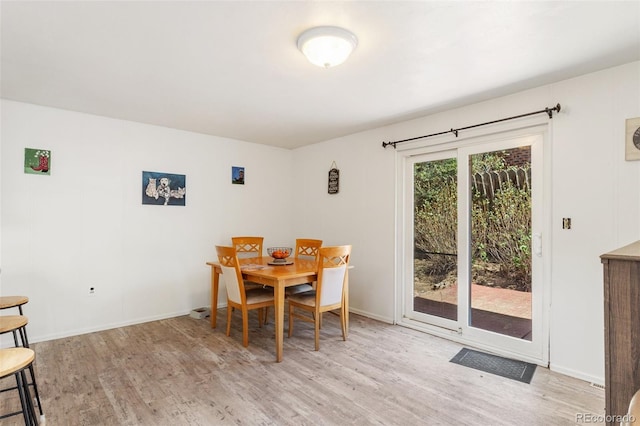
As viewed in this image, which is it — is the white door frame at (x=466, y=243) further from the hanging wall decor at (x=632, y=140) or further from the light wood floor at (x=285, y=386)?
the hanging wall decor at (x=632, y=140)

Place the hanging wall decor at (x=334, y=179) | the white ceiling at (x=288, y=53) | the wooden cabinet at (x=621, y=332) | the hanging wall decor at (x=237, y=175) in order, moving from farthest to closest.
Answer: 1. the hanging wall decor at (x=237, y=175)
2. the hanging wall decor at (x=334, y=179)
3. the white ceiling at (x=288, y=53)
4. the wooden cabinet at (x=621, y=332)

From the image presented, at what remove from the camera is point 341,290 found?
3373 millimetres

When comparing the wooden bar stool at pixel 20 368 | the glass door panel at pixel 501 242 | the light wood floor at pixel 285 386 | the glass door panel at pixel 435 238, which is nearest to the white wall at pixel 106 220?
the light wood floor at pixel 285 386

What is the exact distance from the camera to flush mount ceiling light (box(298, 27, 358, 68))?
6.55 feet

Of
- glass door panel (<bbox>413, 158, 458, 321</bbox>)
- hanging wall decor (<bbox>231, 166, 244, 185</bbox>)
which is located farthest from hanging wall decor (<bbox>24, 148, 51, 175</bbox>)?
glass door panel (<bbox>413, 158, 458, 321</bbox>)

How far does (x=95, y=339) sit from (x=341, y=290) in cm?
261

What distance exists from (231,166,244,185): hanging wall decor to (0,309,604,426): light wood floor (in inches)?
89.6

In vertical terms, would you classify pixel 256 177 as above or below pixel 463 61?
below

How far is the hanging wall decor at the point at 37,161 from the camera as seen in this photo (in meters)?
3.35

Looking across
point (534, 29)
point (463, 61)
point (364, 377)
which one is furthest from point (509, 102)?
point (364, 377)

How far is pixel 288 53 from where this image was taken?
2.31m

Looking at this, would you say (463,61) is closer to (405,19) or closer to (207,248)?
(405,19)

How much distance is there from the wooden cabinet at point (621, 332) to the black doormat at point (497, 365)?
143 centimetres

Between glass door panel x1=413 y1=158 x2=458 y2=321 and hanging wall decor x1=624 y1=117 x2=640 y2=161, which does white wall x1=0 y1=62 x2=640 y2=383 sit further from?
glass door panel x1=413 y1=158 x2=458 y2=321
